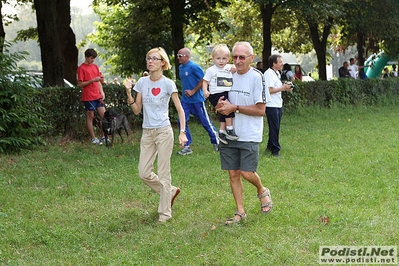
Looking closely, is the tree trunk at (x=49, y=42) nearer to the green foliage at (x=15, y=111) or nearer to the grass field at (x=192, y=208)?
the green foliage at (x=15, y=111)

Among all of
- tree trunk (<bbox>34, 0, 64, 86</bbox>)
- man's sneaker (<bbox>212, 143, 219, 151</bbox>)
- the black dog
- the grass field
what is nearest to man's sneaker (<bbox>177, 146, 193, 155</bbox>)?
the grass field

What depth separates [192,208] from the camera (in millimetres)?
8344

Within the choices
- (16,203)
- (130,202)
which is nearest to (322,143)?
(130,202)

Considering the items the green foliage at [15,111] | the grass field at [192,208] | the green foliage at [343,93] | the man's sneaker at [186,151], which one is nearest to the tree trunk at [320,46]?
the green foliage at [343,93]

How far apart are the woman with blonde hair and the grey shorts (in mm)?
619

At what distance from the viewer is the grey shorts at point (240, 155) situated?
740cm

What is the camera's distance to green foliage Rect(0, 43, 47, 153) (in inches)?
496

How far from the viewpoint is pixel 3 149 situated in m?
12.5

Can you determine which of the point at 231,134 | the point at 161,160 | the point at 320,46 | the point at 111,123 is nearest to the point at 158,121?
the point at 161,160

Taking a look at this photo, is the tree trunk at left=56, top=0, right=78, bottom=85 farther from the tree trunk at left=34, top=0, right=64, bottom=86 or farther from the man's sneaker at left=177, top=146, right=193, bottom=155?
the man's sneaker at left=177, top=146, right=193, bottom=155

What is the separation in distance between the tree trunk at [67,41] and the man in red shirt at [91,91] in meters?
6.56

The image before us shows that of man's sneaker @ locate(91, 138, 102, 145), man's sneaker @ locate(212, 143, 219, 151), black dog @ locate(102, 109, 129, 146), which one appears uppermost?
black dog @ locate(102, 109, 129, 146)

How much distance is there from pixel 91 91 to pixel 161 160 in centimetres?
667

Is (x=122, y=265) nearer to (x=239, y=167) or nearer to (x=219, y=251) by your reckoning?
(x=219, y=251)
